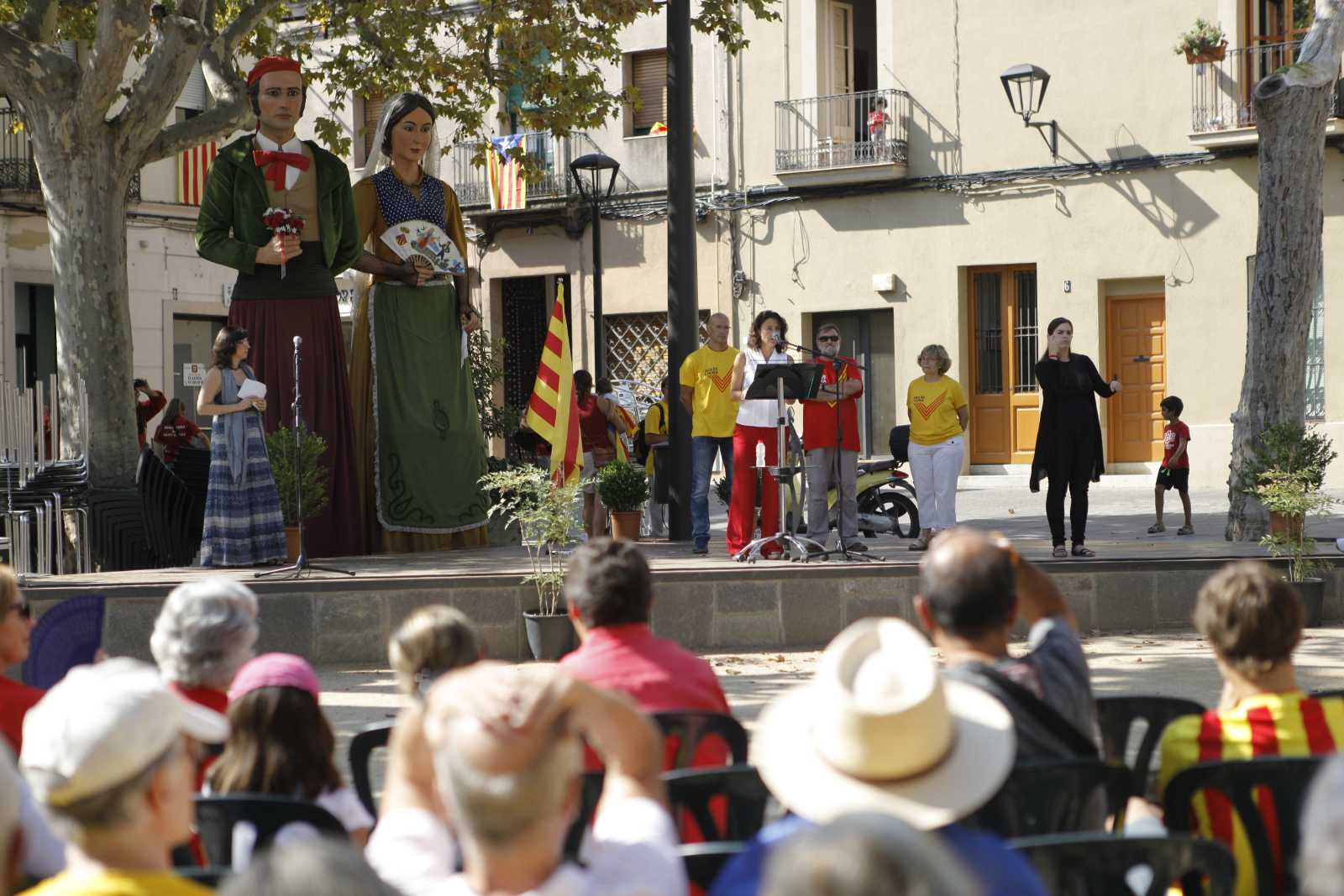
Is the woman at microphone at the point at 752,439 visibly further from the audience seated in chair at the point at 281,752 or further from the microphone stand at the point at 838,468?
the audience seated in chair at the point at 281,752

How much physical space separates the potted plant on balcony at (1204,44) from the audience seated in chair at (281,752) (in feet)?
66.9

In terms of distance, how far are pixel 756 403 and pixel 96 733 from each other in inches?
390

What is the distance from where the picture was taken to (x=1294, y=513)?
439 inches

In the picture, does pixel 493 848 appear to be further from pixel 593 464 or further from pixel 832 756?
pixel 593 464

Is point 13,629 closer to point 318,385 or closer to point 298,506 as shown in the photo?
point 298,506

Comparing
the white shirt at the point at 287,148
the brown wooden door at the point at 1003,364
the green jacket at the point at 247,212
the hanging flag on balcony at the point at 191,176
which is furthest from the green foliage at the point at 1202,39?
the hanging flag on balcony at the point at 191,176

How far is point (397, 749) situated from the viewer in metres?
3.36

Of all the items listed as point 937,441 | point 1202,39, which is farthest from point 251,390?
point 1202,39

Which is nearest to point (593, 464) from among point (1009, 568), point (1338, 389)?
point (1338, 389)

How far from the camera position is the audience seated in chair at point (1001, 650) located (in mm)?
3740

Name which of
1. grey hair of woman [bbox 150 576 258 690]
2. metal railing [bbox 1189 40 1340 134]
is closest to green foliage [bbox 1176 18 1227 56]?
metal railing [bbox 1189 40 1340 134]

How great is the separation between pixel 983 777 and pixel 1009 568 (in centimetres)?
116

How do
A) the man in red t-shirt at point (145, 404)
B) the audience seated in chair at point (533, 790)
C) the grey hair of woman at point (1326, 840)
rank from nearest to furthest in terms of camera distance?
the grey hair of woman at point (1326, 840) → the audience seated in chair at point (533, 790) → the man in red t-shirt at point (145, 404)

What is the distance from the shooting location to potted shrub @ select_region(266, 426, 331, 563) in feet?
38.9
